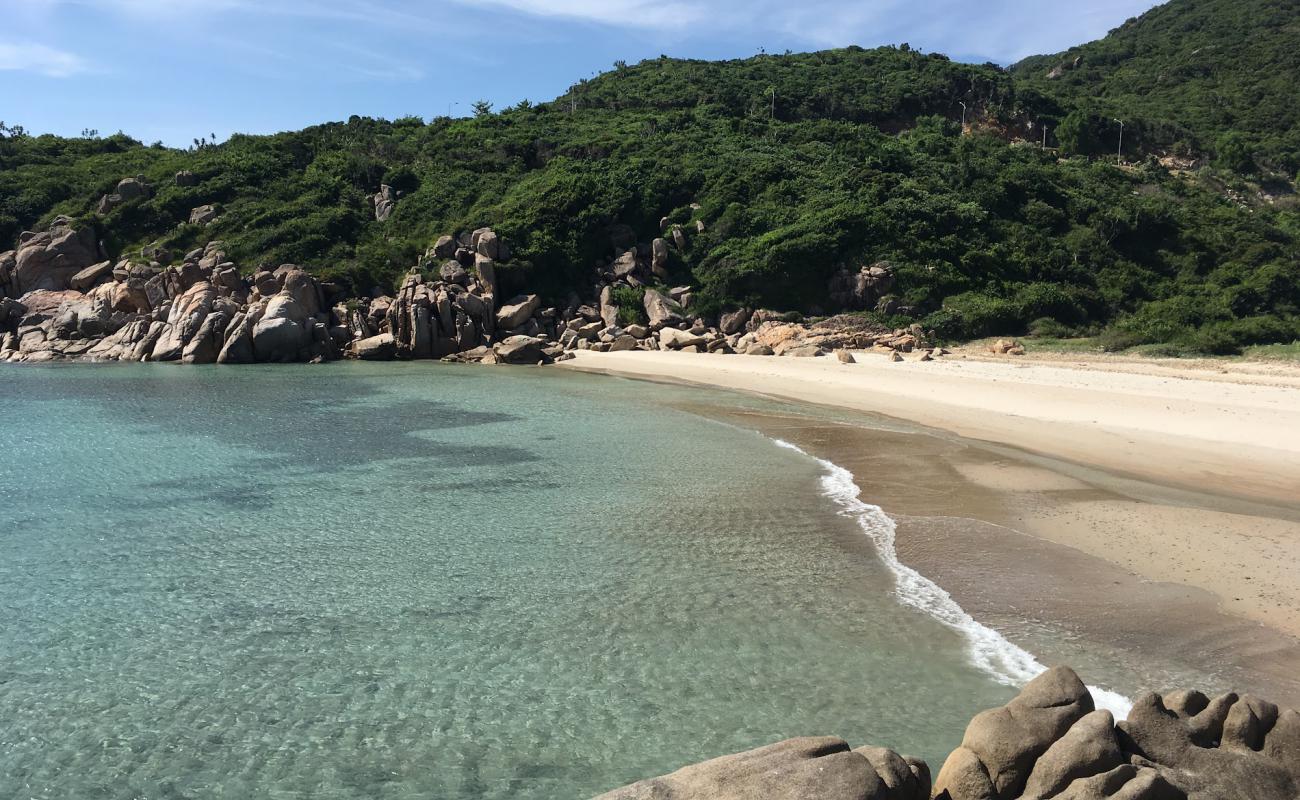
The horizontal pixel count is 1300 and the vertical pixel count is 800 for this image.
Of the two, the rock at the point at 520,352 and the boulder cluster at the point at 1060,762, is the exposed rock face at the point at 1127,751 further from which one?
the rock at the point at 520,352

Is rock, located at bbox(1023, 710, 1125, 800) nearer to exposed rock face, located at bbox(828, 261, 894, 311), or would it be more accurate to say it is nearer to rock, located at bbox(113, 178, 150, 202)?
exposed rock face, located at bbox(828, 261, 894, 311)

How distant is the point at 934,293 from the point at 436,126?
1785 inches

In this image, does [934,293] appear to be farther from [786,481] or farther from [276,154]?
[276,154]

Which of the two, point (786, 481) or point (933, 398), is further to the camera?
point (933, 398)

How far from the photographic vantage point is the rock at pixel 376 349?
4006cm

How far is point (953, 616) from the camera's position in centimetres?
861

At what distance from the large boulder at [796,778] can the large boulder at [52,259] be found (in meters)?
54.7

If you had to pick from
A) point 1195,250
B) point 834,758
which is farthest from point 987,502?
point 1195,250

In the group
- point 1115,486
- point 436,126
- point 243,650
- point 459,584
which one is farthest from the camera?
point 436,126

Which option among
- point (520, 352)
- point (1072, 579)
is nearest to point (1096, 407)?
point (1072, 579)

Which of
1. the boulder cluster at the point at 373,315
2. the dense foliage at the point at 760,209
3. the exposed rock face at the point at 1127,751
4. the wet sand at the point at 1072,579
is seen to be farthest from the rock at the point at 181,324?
the exposed rock face at the point at 1127,751

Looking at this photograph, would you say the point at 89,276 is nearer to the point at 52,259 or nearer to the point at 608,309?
the point at 52,259

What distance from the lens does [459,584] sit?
9680 millimetres

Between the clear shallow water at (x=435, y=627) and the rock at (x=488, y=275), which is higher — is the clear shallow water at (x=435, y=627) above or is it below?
below
